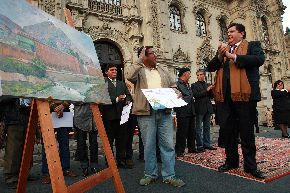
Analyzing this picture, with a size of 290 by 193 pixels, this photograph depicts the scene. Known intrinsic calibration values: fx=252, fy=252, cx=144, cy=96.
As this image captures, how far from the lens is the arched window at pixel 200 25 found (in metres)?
16.9

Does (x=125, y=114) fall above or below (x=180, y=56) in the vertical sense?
below

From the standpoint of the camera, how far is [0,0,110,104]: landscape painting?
2.12 m

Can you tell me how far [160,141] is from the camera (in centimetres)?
357

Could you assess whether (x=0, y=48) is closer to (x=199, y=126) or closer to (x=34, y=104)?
(x=34, y=104)

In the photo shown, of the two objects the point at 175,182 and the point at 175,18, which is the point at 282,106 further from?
the point at 175,18

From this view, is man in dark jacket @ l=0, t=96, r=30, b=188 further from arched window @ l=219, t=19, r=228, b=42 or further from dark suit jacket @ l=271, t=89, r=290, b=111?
arched window @ l=219, t=19, r=228, b=42

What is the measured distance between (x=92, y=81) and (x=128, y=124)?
99.9 inches

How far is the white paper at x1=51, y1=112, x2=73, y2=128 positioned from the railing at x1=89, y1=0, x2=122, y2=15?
9.18m

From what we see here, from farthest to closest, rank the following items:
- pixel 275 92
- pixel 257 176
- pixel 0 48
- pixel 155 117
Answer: pixel 275 92, pixel 155 117, pixel 257 176, pixel 0 48

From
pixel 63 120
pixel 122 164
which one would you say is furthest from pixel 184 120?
pixel 63 120

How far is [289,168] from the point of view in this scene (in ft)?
12.5

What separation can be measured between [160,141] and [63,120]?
169 centimetres

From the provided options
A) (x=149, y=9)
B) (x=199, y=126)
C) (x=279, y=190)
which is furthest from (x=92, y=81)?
(x=149, y=9)

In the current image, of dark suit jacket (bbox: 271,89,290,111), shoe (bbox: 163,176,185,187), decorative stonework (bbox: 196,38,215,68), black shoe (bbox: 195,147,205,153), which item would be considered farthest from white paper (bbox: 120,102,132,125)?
decorative stonework (bbox: 196,38,215,68)
